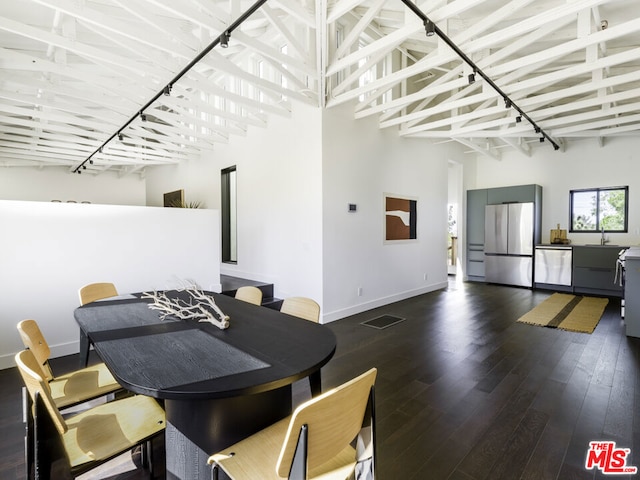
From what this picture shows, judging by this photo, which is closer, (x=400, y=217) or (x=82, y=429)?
(x=82, y=429)

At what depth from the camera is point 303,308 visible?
2330 mm

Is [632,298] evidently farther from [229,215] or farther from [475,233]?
[229,215]

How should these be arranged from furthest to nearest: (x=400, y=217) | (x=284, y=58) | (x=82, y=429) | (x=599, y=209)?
(x=599, y=209)
(x=400, y=217)
(x=284, y=58)
(x=82, y=429)

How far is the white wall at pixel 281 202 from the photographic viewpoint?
4.59 meters

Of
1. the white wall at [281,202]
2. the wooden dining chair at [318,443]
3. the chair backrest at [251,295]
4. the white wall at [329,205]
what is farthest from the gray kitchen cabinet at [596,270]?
the wooden dining chair at [318,443]

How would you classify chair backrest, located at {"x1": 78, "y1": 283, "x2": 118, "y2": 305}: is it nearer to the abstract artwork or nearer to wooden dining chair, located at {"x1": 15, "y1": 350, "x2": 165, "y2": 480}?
wooden dining chair, located at {"x1": 15, "y1": 350, "x2": 165, "y2": 480}

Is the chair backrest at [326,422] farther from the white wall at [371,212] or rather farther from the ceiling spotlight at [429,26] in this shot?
the white wall at [371,212]

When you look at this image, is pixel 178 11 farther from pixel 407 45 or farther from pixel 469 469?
pixel 407 45

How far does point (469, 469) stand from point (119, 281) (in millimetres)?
3920

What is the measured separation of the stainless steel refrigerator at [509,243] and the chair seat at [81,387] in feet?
25.1

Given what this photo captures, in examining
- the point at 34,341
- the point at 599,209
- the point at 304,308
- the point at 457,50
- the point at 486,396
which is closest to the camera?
the point at 34,341

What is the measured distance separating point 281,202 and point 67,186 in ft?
24.6

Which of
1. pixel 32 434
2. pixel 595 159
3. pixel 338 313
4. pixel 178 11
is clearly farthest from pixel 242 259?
pixel 595 159

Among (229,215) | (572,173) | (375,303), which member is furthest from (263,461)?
(572,173)
